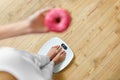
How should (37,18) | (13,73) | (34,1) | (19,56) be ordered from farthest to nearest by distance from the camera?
(34,1) < (19,56) < (13,73) < (37,18)

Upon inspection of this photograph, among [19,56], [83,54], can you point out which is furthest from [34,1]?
[19,56]

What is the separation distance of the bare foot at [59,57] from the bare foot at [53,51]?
0.02 meters

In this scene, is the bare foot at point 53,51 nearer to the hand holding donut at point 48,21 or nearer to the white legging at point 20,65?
the white legging at point 20,65

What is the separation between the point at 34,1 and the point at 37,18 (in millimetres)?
950

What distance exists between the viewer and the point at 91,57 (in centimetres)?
159

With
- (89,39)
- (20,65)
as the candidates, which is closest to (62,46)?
(89,39)

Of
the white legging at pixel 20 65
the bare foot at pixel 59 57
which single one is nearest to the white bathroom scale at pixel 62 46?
the bare foot at pixel 59 57

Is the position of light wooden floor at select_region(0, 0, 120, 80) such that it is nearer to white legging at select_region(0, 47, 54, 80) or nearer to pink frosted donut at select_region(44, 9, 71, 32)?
white legging at select_region(0, 47, 54, 80)

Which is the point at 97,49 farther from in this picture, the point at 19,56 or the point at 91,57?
the point at 19,56

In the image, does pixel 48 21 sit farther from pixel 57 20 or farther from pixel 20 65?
pixel 20 65

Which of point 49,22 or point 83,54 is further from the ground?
point 49,22

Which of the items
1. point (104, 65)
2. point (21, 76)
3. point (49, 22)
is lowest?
point (104, 65)

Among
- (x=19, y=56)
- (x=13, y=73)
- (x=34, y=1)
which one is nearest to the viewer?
(x=13, y=73)

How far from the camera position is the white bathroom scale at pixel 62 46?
5.19ft
